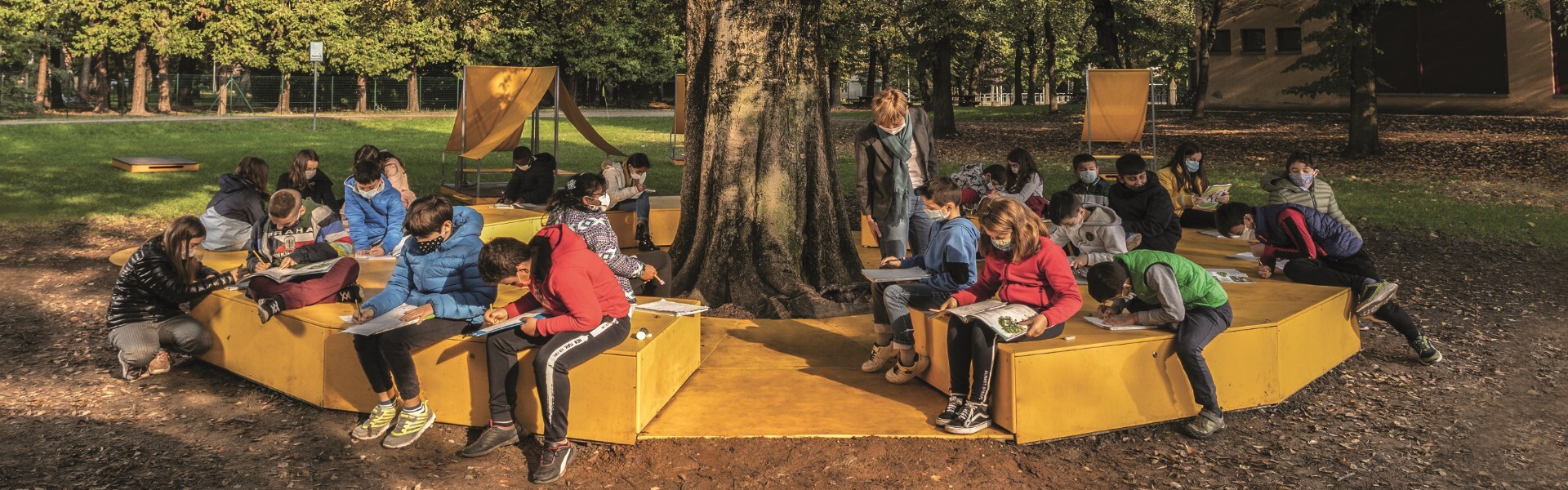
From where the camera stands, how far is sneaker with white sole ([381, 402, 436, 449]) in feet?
18.5

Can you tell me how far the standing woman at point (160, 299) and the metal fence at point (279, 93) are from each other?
3721 cm

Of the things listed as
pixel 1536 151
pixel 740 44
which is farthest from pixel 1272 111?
pixel 740 44

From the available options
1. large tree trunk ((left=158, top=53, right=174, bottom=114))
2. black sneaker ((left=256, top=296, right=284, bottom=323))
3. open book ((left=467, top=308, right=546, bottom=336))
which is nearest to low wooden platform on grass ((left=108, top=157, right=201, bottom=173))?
black sneaker ((left=256, top=296, right=284, bottom=323))

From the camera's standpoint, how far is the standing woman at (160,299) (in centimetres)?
664

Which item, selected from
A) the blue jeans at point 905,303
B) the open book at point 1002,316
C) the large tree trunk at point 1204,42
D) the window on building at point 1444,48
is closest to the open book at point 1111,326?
the open book at point 1002,316

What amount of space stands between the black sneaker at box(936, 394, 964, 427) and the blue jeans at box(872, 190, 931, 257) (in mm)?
2540

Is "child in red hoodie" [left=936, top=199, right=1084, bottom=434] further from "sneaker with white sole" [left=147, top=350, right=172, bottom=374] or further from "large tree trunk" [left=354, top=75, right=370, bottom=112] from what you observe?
"large tree trunk" [left=354, top=75, right=370, bottom=112]

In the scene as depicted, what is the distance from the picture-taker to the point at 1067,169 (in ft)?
66.9

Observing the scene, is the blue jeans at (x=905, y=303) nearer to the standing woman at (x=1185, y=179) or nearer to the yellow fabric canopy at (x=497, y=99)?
the standing woman at (x=1185, y=179)

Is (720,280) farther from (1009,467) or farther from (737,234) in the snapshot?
(1009,467)

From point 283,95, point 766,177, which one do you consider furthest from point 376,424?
point 283,95

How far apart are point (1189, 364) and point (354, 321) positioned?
13.7 feet

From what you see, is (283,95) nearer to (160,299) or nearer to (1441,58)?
(1441,58)

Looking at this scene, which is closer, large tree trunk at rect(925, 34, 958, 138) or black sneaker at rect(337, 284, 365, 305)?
black sneaker at rect(337, 284, 365, 305)
